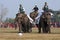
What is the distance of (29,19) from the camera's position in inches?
1268

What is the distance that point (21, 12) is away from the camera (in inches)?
1230

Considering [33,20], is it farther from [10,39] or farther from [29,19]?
[10,39]

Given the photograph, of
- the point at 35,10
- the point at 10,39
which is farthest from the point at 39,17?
the point at 10,39

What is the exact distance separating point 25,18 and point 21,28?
0.95 m

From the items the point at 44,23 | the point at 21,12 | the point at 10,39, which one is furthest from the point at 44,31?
the point at 10,39

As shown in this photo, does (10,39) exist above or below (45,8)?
below

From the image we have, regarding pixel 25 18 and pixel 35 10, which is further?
pixel 35 10

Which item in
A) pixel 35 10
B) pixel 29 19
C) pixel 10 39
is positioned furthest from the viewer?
pixel 35 10

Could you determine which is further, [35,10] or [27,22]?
[35,10]

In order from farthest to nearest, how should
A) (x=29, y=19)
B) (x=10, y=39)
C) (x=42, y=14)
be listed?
(x=29, y=19)
(x=42, y=14)
(x=10, y=39)

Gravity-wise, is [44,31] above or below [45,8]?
below

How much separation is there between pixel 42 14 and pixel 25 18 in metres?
1.76

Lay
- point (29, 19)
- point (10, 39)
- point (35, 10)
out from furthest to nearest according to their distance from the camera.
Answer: point (35, 10) < point (29, 19) < point (10, 39)

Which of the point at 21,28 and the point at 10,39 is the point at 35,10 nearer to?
the point at 21,28
